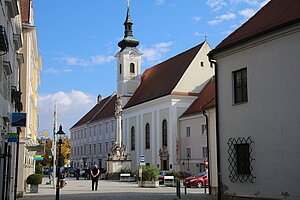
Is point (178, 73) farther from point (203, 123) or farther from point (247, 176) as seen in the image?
point (247, 176)

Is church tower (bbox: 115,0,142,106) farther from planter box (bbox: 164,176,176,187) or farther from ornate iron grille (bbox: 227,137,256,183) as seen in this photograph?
ornate iron grille (bbox: 227,137,256,183)

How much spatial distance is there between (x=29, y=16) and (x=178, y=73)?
30.1 m

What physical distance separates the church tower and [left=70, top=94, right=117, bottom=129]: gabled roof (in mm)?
7813

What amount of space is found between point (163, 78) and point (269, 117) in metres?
40.5

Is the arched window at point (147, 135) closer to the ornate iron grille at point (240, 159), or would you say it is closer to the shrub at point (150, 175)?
the shrub at point (150, 175)

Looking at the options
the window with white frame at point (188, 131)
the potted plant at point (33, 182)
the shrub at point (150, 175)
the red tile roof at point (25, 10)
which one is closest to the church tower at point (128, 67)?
the window with white frame at point (188, 131)

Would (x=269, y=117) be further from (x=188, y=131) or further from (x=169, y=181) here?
(x=188, y=131)

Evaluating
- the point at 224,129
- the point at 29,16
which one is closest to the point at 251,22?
the point at 224,129

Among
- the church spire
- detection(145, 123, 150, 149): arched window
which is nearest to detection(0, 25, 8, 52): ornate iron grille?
detection(145, 123, 150, 149): arched window

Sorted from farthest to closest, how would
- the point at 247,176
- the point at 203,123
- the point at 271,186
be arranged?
the point at 203,123
the point at 247,176
the point at 271,186

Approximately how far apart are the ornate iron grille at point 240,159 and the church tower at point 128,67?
45.3 meters

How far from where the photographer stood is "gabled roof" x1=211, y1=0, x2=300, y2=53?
15281 mm

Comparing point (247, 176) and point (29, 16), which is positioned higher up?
point (29, 16)

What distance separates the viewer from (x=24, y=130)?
2177cm
